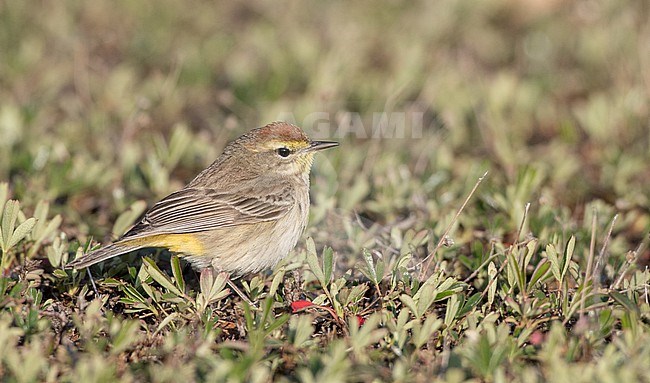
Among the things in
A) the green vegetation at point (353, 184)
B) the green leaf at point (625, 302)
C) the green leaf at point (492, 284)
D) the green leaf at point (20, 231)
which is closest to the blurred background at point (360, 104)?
the green vegetation at point (353, 184)

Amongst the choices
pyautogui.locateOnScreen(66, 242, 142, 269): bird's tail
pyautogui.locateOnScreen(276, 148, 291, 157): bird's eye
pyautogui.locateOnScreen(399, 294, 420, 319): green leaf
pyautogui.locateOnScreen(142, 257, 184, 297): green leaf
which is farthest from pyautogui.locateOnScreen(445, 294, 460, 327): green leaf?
pyautogui.locateOnScreen(66, 242, 142, 269): bird's tail

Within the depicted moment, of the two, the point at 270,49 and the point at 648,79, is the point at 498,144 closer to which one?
the point at 648,79

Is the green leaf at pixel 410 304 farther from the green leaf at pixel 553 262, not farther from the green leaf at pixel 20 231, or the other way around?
the green leaf at pixel 20 231

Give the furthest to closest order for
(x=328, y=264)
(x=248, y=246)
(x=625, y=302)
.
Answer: (x=248, y=246)
(x=328, y=264)
(x=625, y=302)

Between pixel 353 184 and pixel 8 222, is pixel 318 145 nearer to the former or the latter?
pixel 353 184

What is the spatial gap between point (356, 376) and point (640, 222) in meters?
3.37

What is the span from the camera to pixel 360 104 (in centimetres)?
857

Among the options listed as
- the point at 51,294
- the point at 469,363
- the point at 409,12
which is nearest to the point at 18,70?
the point at 51,294

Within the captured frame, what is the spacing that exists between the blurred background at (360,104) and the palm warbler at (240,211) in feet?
1.63

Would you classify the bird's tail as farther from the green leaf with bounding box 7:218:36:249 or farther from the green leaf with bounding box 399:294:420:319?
the green leaf with bounding box 399:294:420:319

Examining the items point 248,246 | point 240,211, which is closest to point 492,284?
point 248,246

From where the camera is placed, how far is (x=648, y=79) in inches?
324

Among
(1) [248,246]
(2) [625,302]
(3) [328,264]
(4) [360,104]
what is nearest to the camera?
(2) [625,302]

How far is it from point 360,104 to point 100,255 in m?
4.08
